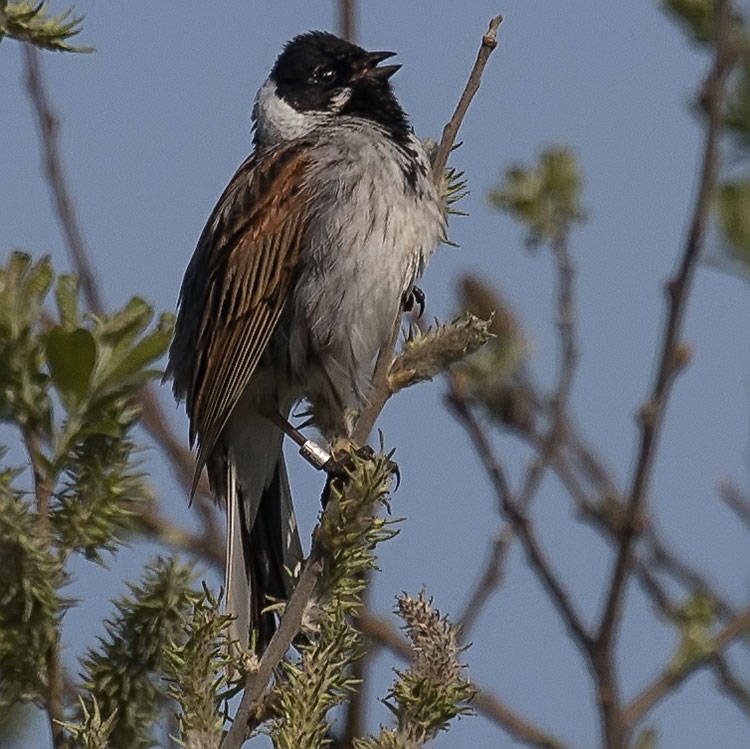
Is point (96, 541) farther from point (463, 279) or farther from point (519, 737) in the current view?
point (463, 279)

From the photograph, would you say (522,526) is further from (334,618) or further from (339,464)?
(334,618)

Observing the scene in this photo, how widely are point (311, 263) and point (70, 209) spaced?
803 mm

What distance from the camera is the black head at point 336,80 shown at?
410 cm

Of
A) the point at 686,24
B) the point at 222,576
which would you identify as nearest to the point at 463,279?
the point at 686,24

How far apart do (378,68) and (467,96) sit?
Result: 74.6 inches

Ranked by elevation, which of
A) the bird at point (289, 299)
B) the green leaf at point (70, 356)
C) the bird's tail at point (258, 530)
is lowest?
the green leaf at point (70, 356)

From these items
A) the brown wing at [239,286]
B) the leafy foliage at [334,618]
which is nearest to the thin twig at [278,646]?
the leafy foliage at [334,618]

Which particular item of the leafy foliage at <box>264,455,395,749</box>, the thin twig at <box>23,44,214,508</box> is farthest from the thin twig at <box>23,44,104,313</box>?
the leafy foliage at <box>264,455,395,749</box>

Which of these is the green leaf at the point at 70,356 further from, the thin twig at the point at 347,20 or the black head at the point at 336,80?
the black head at the point at 336,80

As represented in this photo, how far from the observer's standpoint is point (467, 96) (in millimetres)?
→ 2340

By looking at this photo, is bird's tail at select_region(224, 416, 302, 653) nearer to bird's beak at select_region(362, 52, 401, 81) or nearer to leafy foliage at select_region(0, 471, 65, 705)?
bird's beak at select_region(362, 52, 401, 81)

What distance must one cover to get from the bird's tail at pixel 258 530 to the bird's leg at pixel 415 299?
1.79ft

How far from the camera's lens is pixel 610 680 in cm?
269

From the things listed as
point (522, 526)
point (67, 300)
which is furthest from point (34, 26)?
point (522, 526)
